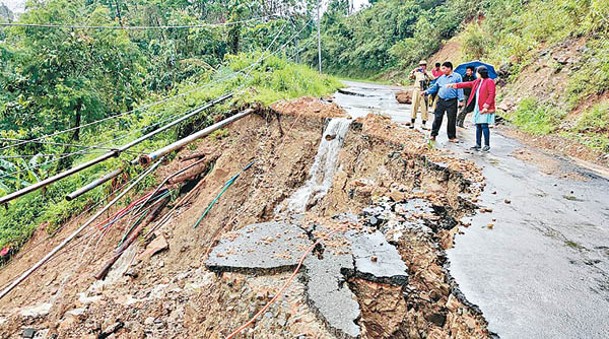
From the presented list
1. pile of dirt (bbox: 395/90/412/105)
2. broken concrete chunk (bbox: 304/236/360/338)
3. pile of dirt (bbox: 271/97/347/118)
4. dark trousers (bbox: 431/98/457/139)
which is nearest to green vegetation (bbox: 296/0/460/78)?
pile of dirt (bbox: 395/90/412/105)

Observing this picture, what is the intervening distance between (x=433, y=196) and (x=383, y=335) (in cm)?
220

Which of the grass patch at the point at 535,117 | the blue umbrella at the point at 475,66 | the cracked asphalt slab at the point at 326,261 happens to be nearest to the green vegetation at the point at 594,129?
the grass patch at the point at 535,117

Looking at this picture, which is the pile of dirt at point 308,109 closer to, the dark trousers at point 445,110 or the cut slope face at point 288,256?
the cut slope face at point 288,256

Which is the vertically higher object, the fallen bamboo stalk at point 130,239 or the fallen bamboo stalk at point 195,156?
the fallen bamboo stalk at point 195,156

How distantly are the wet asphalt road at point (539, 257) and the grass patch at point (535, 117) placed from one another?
11.8 ft

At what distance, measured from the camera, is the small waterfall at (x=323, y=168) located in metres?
6.68

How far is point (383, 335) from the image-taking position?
286cm

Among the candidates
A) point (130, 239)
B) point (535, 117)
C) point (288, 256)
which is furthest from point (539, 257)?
point (535, 117)

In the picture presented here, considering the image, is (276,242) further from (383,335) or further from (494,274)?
(494,274)

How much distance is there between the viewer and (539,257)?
10.7 feet

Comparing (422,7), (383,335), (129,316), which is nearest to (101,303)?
(129,316)

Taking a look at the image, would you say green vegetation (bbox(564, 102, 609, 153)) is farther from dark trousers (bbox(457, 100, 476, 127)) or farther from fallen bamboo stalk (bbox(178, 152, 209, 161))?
fallen bamboo stalk (bbox(178, 152, 209, 161))

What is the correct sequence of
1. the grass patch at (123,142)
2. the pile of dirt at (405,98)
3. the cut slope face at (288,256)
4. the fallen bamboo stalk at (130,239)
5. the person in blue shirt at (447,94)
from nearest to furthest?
the cut slope face at (288,256)
the fallen bamboo stalk at (130,239)
the person in blue shirt at (447,94)
the grass patch at (123,142)
the pile of dirt at (405,98)

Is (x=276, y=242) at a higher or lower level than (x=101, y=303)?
higher
